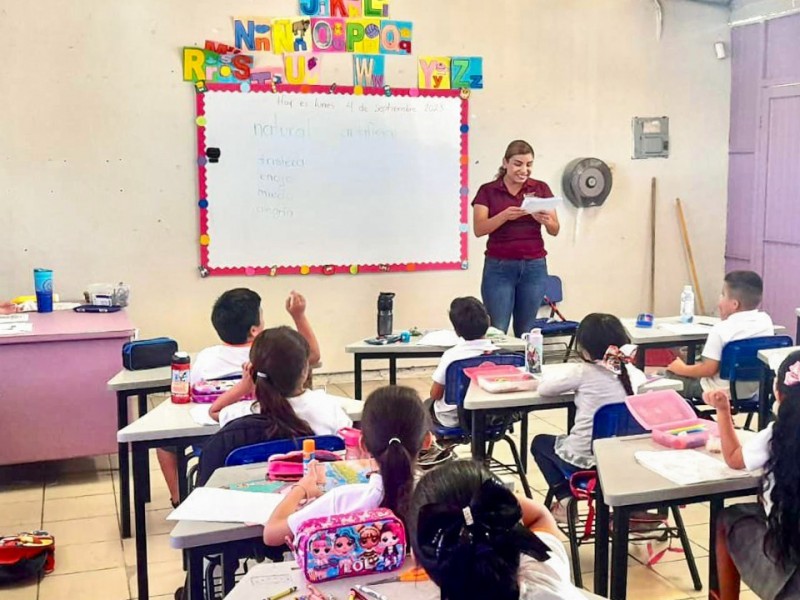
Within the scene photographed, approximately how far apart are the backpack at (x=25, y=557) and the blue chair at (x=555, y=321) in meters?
3.39

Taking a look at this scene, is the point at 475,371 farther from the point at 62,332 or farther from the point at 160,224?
the point at 160,224

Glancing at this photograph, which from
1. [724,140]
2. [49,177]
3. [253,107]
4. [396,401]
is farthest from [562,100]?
[396,401]

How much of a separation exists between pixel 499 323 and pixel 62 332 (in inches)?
91.6

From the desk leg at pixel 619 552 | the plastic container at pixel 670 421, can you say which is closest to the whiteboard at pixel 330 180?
the plastic container at pixel 670 421

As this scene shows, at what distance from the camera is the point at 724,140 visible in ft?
24.2

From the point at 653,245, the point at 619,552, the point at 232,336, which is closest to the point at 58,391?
the point at 232,336

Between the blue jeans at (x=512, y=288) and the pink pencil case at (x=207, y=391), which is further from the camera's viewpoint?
the blue jeans at (x=512, y=288)

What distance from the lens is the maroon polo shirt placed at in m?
5.13

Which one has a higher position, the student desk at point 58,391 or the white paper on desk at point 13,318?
the white paper on desk at point 13,318

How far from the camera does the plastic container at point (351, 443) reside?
2.54 m

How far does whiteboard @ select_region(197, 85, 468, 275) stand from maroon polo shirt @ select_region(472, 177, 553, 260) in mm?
1364

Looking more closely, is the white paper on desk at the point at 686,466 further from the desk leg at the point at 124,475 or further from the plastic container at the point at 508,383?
the desk leg at the point at 124,475

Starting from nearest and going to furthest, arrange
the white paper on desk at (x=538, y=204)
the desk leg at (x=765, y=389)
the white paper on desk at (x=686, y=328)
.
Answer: the desk leg at (x=765, y=389)
the white paper on desk at (x=686, y=328)
the white paper on desk at (x=538, y=204)

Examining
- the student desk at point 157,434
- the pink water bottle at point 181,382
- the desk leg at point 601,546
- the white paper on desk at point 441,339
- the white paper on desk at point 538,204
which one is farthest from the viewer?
the white paper on desk at point 538,204
